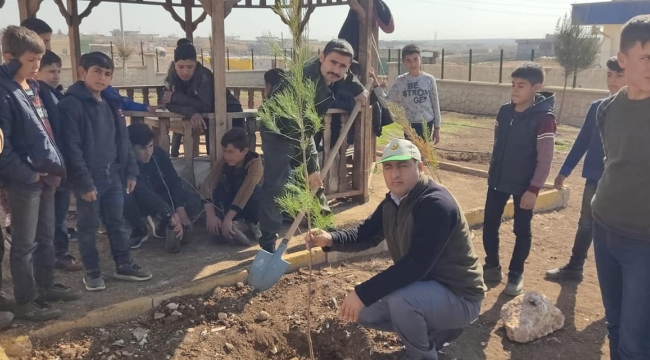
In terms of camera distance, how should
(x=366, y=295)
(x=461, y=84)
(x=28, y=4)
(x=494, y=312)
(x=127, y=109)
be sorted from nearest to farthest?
1. (x=366, y=295)
2. (x=494, y=312)
3. (x=127, y=109)
4. (x=28, y=4)
5. (x=461, y=84)

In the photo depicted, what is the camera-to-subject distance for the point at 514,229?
4.30 m

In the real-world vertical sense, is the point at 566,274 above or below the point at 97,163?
below

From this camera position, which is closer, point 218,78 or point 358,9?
point 218,78

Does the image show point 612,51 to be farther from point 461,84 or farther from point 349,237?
point 349,237

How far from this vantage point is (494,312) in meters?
3.99

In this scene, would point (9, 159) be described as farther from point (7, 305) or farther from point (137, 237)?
point (137, 237)

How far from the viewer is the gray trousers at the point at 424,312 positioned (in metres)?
2.95

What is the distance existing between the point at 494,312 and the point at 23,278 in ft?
10.3

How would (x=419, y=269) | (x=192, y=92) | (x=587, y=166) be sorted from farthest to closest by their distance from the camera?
(x=192, y=92) < (x=587, y=166) < (x=419, y=269)

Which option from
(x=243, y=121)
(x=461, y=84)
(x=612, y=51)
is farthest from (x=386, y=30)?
(x=612, y=51)

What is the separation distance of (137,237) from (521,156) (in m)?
3.38

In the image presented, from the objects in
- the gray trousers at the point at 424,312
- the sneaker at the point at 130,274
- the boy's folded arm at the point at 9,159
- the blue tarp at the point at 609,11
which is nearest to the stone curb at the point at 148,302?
the sneaker at the point at 130,274

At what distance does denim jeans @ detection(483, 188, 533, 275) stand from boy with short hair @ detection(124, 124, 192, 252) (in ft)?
8.59

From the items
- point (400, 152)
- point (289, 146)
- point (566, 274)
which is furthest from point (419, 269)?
point (566, 274)
